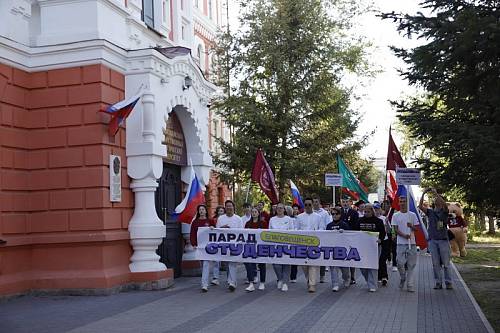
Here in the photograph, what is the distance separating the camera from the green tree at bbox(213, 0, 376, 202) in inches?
912

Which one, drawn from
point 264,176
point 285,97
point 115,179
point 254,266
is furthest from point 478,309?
point 285,97

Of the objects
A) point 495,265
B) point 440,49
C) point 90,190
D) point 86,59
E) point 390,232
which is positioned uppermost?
point 86,59

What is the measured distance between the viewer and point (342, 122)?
24.3 m

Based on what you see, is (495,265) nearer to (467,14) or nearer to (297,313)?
(297,313)

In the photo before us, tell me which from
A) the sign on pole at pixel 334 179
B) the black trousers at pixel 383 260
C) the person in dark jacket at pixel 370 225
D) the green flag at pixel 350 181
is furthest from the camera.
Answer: the green flag at pixel 350 181

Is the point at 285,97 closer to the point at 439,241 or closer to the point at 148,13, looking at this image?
the point at 148,13

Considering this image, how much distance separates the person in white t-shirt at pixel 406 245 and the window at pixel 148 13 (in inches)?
329

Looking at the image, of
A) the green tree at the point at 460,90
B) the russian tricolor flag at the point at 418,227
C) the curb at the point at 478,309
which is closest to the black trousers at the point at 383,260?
the russian tricolor flag at the point at 418,227

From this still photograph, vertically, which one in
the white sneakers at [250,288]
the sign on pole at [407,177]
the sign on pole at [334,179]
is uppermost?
the sign on pole at [334,179]

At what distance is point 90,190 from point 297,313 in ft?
17.4

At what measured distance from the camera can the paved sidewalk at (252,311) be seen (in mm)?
9078

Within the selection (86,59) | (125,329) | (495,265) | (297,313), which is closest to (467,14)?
(297,313)

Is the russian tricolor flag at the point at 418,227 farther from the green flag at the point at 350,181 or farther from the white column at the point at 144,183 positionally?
the white column at the point at 144,183

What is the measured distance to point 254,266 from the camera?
547 inches
